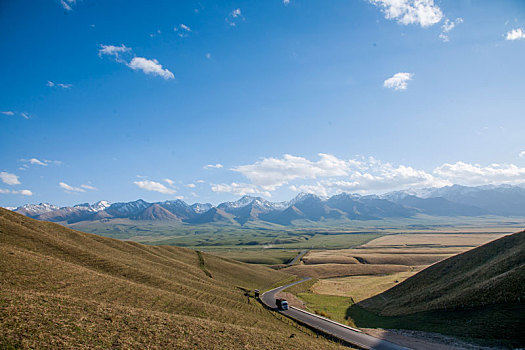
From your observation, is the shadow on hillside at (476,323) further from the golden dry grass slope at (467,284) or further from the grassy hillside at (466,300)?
the golden dry grass slope at (467,284)

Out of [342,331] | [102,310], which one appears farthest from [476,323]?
[102,310]

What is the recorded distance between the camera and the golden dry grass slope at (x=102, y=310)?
2061cm

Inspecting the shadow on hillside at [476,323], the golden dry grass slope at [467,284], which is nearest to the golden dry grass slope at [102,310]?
the shadow on hillside at [476,323]

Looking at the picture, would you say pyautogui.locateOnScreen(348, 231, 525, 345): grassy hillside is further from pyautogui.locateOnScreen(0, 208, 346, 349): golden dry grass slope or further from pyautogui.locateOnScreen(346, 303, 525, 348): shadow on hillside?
pyautogui.locateOnScreen(0, 208, 346, 349): golden dry grass slope

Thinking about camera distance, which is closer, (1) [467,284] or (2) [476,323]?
(2) [476,323]

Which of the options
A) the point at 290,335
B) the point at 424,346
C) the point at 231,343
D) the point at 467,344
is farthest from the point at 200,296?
the point at 467,344

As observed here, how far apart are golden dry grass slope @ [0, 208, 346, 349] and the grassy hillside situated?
17.9 meters

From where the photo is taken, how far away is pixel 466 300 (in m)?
38.5

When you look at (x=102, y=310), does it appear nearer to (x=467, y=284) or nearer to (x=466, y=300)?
(x=466, y=300)

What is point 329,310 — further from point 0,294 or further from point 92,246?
point 92,246

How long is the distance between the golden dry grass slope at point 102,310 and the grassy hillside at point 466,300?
706 inches

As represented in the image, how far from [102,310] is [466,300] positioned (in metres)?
49.2

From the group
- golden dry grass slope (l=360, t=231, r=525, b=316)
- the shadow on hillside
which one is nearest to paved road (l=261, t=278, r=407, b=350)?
the shadow on hillside

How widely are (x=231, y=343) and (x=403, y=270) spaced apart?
11715 centimetres
